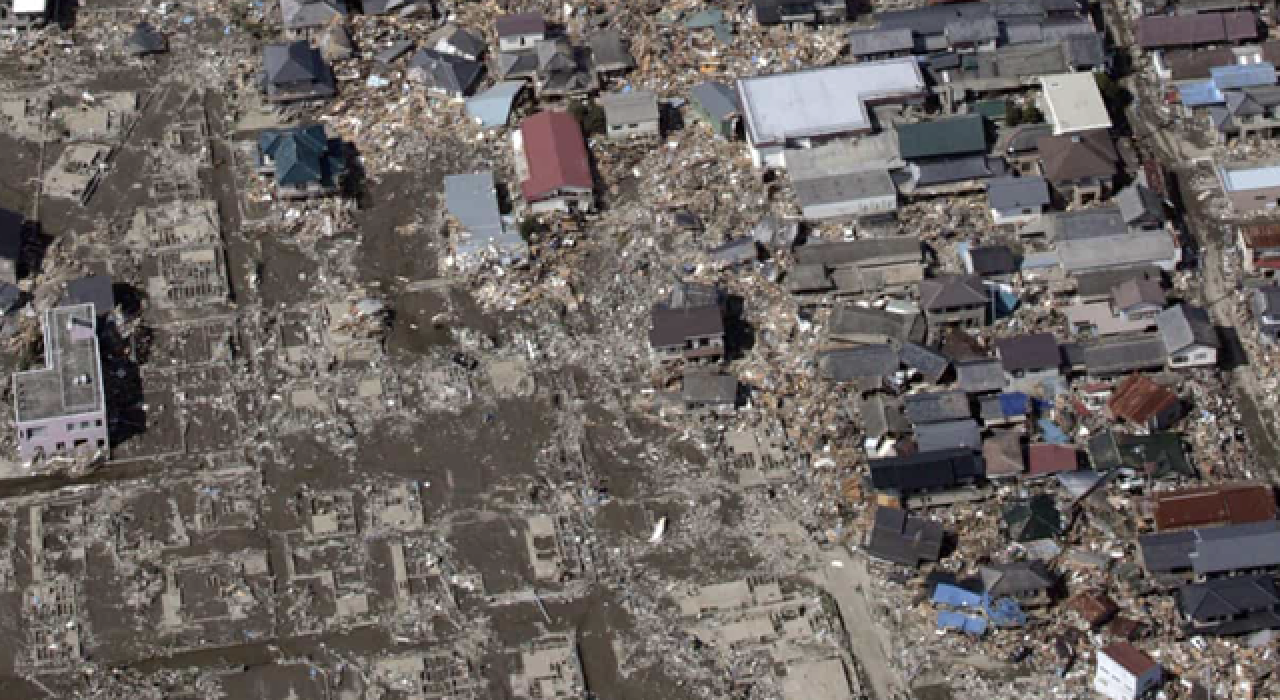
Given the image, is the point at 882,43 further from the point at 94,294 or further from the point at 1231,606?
the point at 94,294

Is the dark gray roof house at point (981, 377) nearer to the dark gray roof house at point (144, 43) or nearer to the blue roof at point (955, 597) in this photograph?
the blue roof at point (955, 597)

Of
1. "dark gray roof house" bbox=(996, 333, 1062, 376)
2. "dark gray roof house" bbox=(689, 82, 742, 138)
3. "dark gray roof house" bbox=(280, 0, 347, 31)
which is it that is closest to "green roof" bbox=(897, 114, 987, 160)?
"dark gray roof house" bbox=(689, 82, 742, 138)

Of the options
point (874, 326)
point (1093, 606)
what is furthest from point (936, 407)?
point (1093, 606)

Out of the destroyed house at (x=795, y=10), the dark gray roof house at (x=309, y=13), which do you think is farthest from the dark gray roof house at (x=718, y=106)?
the dark gray roof house at (x=309, y=13)

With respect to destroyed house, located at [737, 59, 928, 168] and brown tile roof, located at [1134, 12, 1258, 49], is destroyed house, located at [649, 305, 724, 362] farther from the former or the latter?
brown tile roof, located at [1134, 12, 1258, 49]

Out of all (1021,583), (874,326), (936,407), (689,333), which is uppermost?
(689,333)
